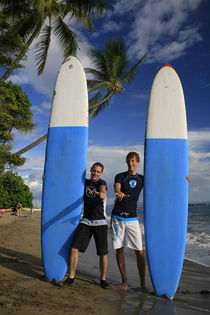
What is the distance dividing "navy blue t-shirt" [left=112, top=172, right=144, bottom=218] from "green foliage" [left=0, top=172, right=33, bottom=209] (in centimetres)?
1512

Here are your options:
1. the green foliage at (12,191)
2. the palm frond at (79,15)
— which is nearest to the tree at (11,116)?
the palm frond at (79,15)

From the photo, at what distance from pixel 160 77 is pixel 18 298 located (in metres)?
2.82

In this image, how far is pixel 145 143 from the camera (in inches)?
113

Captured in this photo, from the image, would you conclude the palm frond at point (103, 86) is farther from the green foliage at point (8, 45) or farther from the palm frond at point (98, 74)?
the green foliage at point (8, 45)

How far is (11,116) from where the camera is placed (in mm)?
7996

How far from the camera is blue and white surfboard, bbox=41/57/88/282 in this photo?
109 inches

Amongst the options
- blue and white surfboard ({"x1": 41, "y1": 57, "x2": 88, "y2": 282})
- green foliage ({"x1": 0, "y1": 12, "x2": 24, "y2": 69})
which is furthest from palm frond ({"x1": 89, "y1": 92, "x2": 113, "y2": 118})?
blue and white surfboard ({"x1": 41, "y1": 57, "x2": 88, "y2": 282})

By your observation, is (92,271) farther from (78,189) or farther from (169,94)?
(169,94)

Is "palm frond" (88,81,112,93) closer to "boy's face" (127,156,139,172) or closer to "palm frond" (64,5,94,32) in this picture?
"palm frond" (64,5,94,32)

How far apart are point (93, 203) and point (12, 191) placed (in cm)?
1573

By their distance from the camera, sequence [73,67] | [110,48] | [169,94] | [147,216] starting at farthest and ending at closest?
[110,48]
[73,67]
[169,94]
[147,216]

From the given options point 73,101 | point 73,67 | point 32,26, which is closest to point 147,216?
point 73,101

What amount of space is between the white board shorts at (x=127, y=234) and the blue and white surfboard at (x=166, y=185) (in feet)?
1.07

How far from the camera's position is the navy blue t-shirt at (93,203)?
98.0 inches
